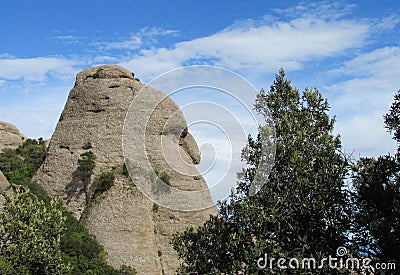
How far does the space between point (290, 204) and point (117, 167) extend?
93.0 feet

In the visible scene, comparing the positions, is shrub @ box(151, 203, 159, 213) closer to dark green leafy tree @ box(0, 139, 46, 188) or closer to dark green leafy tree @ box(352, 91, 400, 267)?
dark green leafy tree @ box(0, 139, 46, 188)

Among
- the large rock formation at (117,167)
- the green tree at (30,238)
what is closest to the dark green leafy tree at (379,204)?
the green tree at (30,238)

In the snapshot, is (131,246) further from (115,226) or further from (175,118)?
(175,118)

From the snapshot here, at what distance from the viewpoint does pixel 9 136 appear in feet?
167

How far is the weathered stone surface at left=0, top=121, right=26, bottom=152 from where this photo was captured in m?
49.7

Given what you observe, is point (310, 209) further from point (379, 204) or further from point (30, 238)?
point (30, 238)

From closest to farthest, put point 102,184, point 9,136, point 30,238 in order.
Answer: point 30,238
point 102,184
point 9,136

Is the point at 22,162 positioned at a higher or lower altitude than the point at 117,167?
higher

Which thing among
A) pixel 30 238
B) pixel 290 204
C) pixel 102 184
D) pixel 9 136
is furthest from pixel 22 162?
pixel 290 204

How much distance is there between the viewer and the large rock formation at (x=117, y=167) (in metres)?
34.6

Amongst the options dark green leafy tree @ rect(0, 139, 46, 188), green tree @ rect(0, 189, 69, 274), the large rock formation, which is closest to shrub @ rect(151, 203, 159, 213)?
the large rock formation

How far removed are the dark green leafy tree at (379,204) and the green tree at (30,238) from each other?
10.9 m

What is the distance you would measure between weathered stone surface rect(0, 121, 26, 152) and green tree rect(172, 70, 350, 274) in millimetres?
40993

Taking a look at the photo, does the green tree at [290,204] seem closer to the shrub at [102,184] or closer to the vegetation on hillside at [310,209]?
the vegetation on hillside at [310,209]
